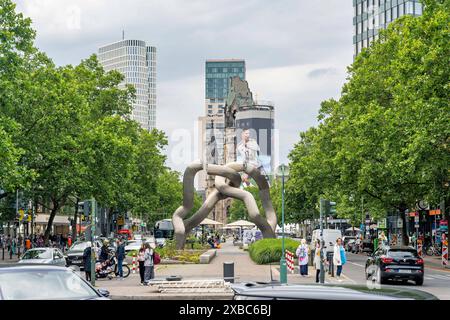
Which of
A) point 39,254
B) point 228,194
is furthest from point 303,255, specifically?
point 228,194

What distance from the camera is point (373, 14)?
111 meters

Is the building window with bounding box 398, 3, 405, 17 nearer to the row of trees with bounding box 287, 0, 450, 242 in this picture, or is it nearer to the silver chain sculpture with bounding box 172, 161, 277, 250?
the row of trees with bounding box 287, 0, 450, 242

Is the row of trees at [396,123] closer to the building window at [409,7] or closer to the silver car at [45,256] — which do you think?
the silver car at [45,256]

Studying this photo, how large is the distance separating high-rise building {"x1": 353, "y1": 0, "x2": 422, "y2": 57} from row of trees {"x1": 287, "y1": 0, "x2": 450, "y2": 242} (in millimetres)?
46344

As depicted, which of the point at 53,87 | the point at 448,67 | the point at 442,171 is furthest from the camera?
the point at 53,87

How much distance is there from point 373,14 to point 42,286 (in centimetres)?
10762

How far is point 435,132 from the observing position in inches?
1389

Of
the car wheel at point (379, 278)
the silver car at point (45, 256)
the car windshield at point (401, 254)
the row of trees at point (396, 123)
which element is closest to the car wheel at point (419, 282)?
the car windshield at point (401, 254)

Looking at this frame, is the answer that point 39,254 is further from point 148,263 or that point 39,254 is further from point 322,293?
point 322,293

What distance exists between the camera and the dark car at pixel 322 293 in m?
5.57

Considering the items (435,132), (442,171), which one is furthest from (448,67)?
(442,171)

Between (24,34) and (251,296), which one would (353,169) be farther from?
(251,296)

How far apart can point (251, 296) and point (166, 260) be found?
1435 inches

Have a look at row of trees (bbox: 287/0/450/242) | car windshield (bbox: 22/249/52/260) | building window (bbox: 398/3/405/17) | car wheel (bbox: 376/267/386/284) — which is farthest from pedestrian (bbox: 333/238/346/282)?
building window (bbox: 398/3/405/17)
